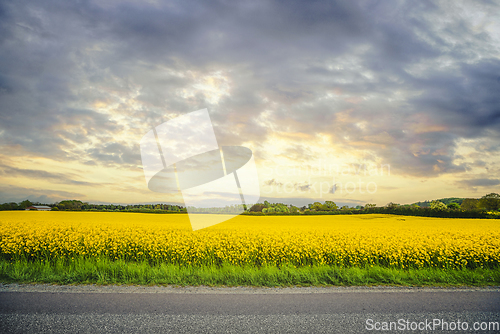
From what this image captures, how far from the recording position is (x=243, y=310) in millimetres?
5102

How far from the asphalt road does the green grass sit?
58 centimetres

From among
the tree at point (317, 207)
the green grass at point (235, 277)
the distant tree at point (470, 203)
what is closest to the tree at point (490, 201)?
the distant tree at point (470, 203)

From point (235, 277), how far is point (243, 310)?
76.7 inches

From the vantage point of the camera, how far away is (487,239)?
10578 mm

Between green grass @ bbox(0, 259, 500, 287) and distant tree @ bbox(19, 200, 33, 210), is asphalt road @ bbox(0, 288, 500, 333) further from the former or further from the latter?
distant tree @ bbox(19, 200, 33, 210)

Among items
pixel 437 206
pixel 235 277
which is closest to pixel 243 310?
pixel 235 277

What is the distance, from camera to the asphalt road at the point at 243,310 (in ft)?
14.8

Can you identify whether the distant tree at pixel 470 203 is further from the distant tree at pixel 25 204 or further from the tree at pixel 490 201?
the distant tree at pixel 25 204

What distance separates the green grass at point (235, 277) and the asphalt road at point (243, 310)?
0.58 metres

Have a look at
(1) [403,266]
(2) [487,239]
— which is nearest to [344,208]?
(2) [487,239]

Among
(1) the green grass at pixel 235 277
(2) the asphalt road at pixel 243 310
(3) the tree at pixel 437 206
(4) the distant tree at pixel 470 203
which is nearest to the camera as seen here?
(2) the asphalt road at pixel 243 310

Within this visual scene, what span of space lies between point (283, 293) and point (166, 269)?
3.55 metres

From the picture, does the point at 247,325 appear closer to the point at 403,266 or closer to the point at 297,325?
the point at 297,325

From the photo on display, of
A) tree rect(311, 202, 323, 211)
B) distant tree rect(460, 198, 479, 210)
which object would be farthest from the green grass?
distant tree rect(460, 198, 479, 210)
